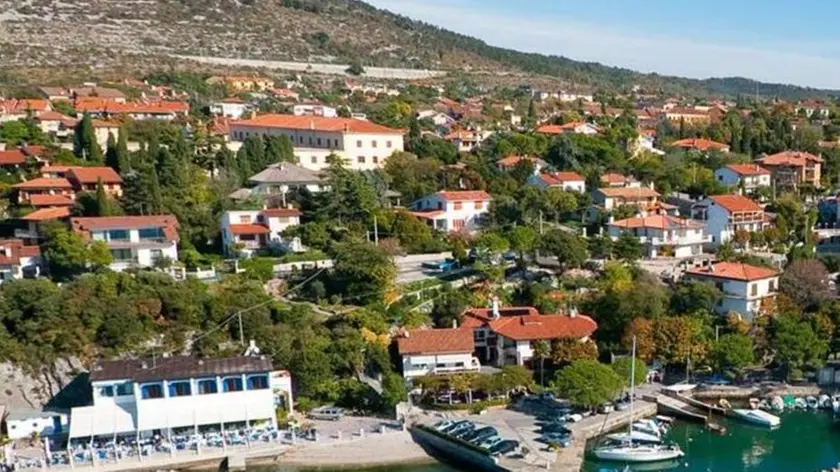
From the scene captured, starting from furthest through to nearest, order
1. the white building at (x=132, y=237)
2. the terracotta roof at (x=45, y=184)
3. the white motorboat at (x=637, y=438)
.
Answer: the terracotta roof at (x=45, y=184), the white building at (x=132, y=237), the white motorboat at (x=637, y=438)

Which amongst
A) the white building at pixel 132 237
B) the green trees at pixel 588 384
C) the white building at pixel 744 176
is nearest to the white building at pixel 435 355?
the green trees at pixel 588 384

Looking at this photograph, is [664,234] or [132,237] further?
[664,234]

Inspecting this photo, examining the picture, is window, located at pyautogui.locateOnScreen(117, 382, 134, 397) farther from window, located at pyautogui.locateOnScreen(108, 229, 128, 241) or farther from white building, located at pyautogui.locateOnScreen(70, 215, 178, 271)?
window, located at pyautogui.locateOnScreen(108, 229, 128, 241)

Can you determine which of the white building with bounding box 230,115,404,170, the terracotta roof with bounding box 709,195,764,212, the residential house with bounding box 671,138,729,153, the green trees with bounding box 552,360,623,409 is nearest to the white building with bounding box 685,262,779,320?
the green trees with bounding box 552,360,623,409

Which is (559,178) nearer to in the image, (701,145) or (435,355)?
(701,145)

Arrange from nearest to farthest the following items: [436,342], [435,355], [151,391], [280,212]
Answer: [151,391], [435,355], [436,342], [280,212]

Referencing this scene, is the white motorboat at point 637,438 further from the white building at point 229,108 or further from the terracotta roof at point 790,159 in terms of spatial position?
the white building at point 229,108

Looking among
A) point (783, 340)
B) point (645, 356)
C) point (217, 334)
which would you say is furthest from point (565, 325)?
point (217, 334)

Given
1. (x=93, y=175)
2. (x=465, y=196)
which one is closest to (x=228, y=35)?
(x=93, y=175)
